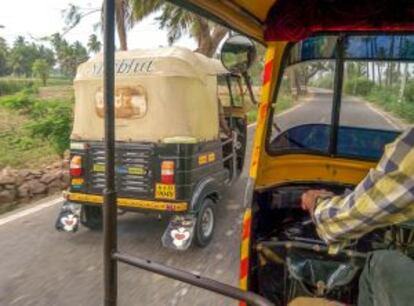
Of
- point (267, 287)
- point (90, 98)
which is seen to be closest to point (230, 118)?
point (90, 98)

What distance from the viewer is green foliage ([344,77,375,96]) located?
2.98 meters

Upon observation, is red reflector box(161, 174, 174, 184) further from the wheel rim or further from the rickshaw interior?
the rickshaw interior

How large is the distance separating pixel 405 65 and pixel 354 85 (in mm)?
333

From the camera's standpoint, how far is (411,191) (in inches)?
53.7

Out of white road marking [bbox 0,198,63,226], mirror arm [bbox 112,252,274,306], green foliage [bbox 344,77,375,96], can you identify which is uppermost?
green foliage [bbox 344,77,375,96]

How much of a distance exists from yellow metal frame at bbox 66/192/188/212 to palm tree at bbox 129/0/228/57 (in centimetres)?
960

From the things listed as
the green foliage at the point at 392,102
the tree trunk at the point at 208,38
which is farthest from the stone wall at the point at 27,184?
the tree trunk at the point at 208,38

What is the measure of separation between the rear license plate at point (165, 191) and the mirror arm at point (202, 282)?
10.4ft

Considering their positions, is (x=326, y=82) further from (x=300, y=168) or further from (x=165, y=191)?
(x=165, y=191)

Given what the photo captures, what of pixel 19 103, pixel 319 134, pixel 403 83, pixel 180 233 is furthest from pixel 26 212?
pixel 19 103

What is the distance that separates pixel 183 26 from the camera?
15312 mm

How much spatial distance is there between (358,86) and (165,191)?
2.64m

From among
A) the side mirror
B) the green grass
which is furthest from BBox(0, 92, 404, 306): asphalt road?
the green grass

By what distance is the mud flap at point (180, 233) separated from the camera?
194 inches
